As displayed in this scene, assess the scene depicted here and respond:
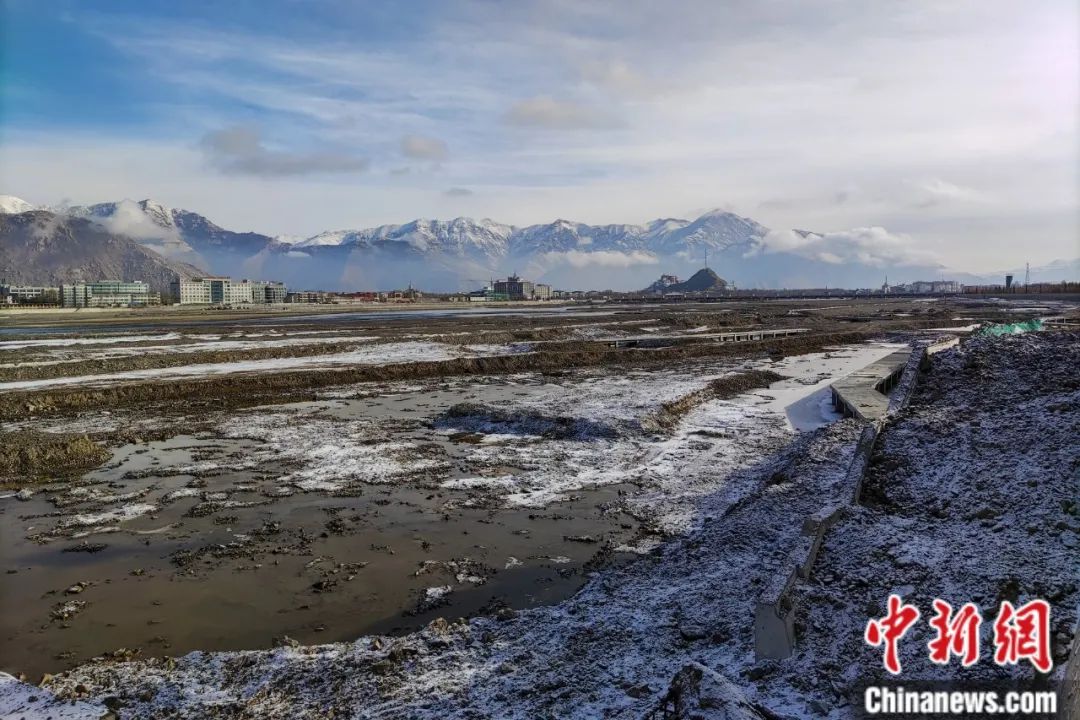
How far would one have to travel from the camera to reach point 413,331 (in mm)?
59875

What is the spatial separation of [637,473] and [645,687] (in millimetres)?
9300

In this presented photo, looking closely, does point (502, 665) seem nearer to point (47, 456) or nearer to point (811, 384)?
point (47, 456)

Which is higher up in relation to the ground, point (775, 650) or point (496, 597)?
point (775, 650)

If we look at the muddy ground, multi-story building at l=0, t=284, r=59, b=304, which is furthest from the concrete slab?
multi-story building at l=0, t=284, r=59, b=304

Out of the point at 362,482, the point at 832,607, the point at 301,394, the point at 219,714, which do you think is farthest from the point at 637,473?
the point at 301,394

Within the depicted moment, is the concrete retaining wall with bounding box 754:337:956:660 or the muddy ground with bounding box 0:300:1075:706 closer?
the concrete retaining wall with bounding box 754:337:956:660

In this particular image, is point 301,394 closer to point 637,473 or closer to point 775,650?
point 637,473

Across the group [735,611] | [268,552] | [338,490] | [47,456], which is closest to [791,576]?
[735,611]

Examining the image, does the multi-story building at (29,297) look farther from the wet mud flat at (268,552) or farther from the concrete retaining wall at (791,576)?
the concrete retaining wall at (791,576)

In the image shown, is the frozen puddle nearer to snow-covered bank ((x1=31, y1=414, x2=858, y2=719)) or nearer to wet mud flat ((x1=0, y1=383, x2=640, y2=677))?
wet mud flat ((x1=0, y1=383, x2=640, y2=677))
